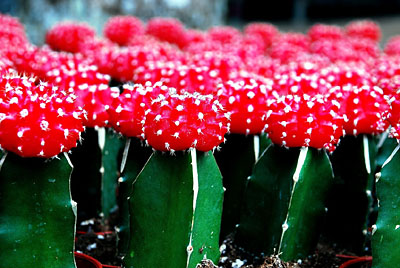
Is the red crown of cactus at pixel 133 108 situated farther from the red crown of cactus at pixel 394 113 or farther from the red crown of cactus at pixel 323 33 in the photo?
the red crown of cactus at pixel 323 33

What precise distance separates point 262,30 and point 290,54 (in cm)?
137

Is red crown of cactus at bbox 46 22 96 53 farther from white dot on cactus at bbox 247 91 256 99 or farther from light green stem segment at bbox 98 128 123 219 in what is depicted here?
white dot on cactus at bbox 247 91 256 99

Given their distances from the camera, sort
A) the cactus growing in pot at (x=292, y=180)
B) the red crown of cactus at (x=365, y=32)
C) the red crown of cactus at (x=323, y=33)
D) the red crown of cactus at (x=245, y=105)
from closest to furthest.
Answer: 1. the cactus growing in pot at (x=292, y=180)
2. the red crown of cactus at (x=245, y=105)
3. the red crown of cactus at (x=323, y=33)
4. the red crown of cactus at (x=365, y=32)

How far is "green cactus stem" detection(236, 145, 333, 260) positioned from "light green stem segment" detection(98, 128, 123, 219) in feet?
1.95

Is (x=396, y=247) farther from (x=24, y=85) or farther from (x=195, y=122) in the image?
(x=24, y=85)

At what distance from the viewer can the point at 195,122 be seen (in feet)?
5.43

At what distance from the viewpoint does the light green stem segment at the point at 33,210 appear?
1.56 metres

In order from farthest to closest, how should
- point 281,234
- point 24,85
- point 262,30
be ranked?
point 262,30 < point 281,234 < point 24,85

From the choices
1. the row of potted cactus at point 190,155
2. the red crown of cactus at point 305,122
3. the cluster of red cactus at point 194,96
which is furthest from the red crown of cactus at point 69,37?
the red crown of cactus at point 305,122

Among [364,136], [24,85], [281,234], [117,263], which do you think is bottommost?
[117,263]

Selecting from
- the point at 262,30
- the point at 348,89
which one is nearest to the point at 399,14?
the point at 262,30

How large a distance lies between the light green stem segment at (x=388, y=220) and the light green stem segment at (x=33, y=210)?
3.16 feet

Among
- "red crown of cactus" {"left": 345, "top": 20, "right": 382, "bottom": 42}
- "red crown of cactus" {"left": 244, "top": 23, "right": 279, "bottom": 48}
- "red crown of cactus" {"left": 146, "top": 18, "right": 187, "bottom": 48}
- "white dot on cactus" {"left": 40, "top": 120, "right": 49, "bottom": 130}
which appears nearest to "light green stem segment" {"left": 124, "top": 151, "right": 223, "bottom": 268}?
"white dot on cactus" {"left": 40, "top": 120, "right": 49, "bottom": 130}

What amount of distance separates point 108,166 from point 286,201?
78 cm
